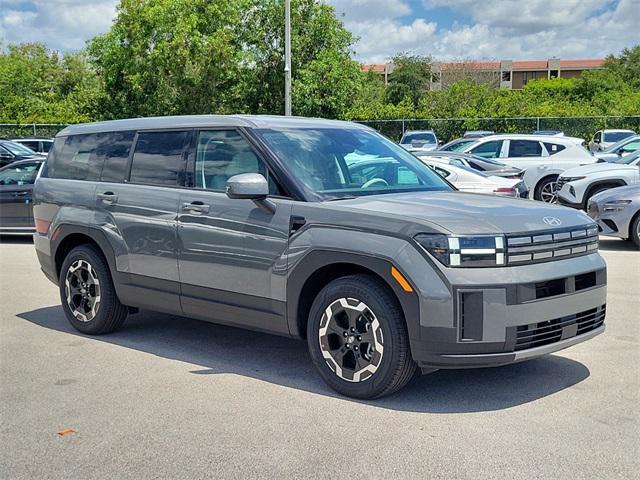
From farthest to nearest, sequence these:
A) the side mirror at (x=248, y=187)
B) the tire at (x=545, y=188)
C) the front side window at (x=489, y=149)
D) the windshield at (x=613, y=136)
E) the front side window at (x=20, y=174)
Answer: the windshield at (x=613, y=136) < the front side window at (x=489, y=149) < the tire at (x=545, y=188) < the front side window at (x=20, y=174) < the side mirror at (x=248, y=187)

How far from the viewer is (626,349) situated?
6.59m

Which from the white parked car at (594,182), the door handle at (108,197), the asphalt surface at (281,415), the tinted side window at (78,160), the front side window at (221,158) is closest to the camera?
the asphalt surface at (281,415)

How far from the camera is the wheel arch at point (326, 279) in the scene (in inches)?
197

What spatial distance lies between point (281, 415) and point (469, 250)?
4.98 feet

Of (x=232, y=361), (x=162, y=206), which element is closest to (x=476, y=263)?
(x=232, y=361)

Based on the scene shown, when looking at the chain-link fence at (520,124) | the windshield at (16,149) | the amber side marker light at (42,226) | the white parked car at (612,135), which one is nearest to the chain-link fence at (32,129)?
the chain-link fence at (520,124)

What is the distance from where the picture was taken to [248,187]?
5.62m

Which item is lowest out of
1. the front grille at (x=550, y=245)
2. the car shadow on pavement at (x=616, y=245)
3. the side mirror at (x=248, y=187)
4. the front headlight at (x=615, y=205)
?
the car shadow on pavement at (x=616, y=245)

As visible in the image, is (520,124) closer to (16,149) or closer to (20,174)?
(16,149)

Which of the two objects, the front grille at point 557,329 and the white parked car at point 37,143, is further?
the white parked car at point 37,143

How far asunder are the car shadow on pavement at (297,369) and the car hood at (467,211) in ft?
3.69

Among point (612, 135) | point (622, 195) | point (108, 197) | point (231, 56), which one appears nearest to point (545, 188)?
point (622, 195)

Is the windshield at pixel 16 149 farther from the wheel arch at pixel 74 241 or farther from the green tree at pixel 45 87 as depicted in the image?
the green tree at pixel 45 87

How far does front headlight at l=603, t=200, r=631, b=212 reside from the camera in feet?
41.5
